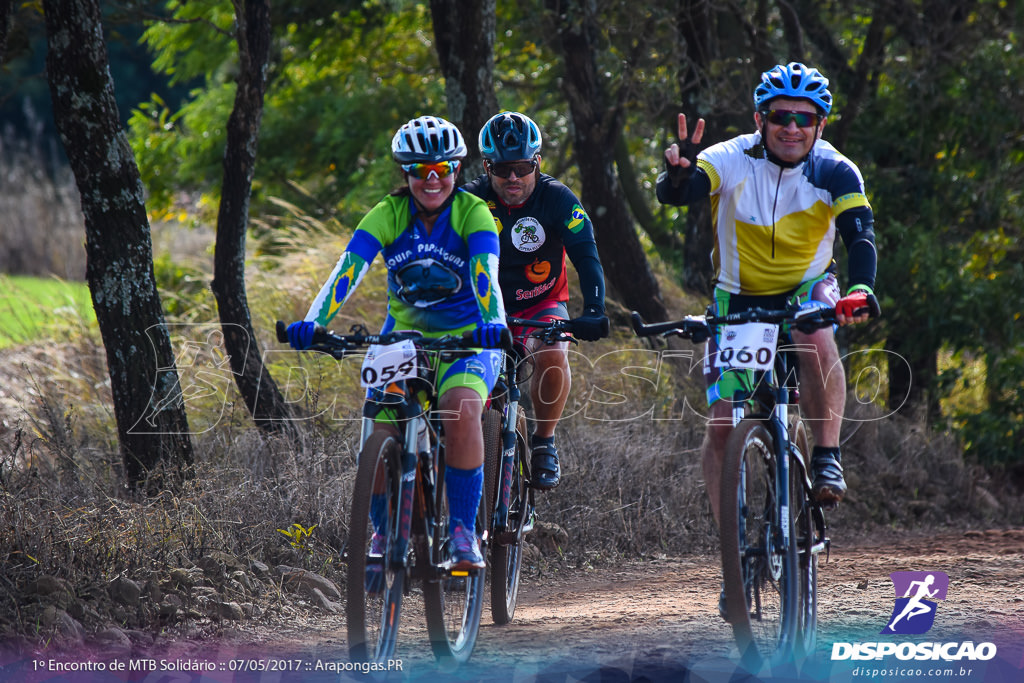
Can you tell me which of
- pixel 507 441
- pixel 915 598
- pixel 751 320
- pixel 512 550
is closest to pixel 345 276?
pixel 507 441

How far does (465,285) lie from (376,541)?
129 cm

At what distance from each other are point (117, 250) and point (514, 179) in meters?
2.58

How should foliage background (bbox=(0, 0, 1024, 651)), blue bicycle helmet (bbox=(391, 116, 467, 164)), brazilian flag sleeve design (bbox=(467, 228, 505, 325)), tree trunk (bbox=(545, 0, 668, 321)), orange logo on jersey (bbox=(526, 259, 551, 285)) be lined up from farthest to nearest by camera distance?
tree trunk (bbox=(545, 0, 668, 321))
foliage background (bbox=(0, 0, 1024, 651))
orange logo on jersey (bbox=(526, 259, 551, 285))
blue bicycle helmet (bbox=(391, 116, 467, 164))
brazilian flag sleeve design (bbox=(467, 228, 505, 325))

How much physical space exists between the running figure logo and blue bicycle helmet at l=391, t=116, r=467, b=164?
3.08m

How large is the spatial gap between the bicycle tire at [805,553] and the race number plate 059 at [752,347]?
0.32 m

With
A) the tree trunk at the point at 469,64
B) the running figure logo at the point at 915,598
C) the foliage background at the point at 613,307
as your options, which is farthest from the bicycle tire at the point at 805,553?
the tree trunk at the point at 469,64

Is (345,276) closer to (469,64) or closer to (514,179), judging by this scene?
(514,179)

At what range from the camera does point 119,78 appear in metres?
41.7

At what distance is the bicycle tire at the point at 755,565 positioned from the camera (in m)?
4.23

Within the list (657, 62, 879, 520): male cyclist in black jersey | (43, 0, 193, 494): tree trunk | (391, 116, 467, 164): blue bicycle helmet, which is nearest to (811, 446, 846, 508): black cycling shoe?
(657, 62, 879, 520): male cyclist in black jersey

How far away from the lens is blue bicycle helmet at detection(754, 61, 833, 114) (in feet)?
16.8

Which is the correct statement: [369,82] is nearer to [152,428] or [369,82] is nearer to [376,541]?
[152,428]

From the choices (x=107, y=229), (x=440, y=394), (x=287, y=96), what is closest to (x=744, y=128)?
(x=287, y=96)

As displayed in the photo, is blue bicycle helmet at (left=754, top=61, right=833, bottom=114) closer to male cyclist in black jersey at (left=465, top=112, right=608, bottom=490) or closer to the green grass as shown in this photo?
male cyclist in black jersey at (left=465, top=112, right=608, bottom=490)
